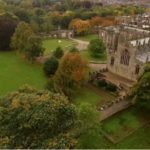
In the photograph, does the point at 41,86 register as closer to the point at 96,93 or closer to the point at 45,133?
the point at 96,93

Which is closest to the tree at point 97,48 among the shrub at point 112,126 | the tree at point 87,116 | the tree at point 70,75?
the tree at point 70,75

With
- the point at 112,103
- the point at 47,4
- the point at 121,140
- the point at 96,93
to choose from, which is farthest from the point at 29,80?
the point at 47,4

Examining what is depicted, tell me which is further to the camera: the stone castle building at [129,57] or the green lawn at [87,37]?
the green lawn at [87,37]

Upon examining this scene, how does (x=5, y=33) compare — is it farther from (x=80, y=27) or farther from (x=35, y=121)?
(x=35, y=121)

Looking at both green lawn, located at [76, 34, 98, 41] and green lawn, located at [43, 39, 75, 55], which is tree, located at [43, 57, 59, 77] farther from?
green lawn, located at [76, 34, 98, 41]

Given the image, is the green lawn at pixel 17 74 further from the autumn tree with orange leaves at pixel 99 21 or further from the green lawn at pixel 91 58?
the autumn tree with orange leaves at pixel 99 21

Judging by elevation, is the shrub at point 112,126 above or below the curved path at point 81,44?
below

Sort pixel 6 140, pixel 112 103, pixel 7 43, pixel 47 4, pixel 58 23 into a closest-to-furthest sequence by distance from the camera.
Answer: pixel 6 140, pixel 112 103, pixel 7 43, pixel 58 23, pixel 47 4
